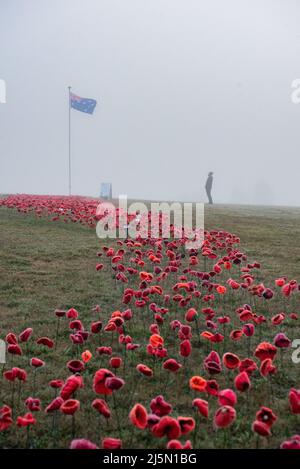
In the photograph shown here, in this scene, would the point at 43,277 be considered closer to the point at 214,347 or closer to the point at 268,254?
the point at 214,347

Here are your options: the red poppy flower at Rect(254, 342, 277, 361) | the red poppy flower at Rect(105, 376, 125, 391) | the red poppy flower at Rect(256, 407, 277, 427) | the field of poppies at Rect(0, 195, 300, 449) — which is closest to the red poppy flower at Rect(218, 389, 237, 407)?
the field of poppies at Rect(0, 195, 300, 449)

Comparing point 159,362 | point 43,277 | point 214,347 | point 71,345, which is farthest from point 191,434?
point 43,277

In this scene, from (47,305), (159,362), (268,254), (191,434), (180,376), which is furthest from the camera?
(268,254)

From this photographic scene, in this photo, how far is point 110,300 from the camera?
309 inches

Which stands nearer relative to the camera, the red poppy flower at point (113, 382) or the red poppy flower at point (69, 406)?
the red poppy flower at point (69, 406)

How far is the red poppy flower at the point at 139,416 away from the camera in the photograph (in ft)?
10.2

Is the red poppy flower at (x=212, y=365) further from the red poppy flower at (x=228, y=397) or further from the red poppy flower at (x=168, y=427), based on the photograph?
the red poppy flower at (x=168, y=427)

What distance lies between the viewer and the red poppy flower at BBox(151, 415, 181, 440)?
301cm

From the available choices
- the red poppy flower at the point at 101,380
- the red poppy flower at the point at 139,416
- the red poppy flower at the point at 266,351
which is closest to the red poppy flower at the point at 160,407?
the red poppy flower at the point at 139,416

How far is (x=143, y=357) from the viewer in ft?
18.5

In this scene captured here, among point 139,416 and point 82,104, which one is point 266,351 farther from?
point 82,104

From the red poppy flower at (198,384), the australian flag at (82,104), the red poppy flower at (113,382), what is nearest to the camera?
the red poppy flower at (113,382)

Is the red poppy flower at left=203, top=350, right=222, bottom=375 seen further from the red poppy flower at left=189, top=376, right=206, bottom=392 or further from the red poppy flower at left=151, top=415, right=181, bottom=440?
the red poppy flower at left=151, top=415, right=181, bottom=440
